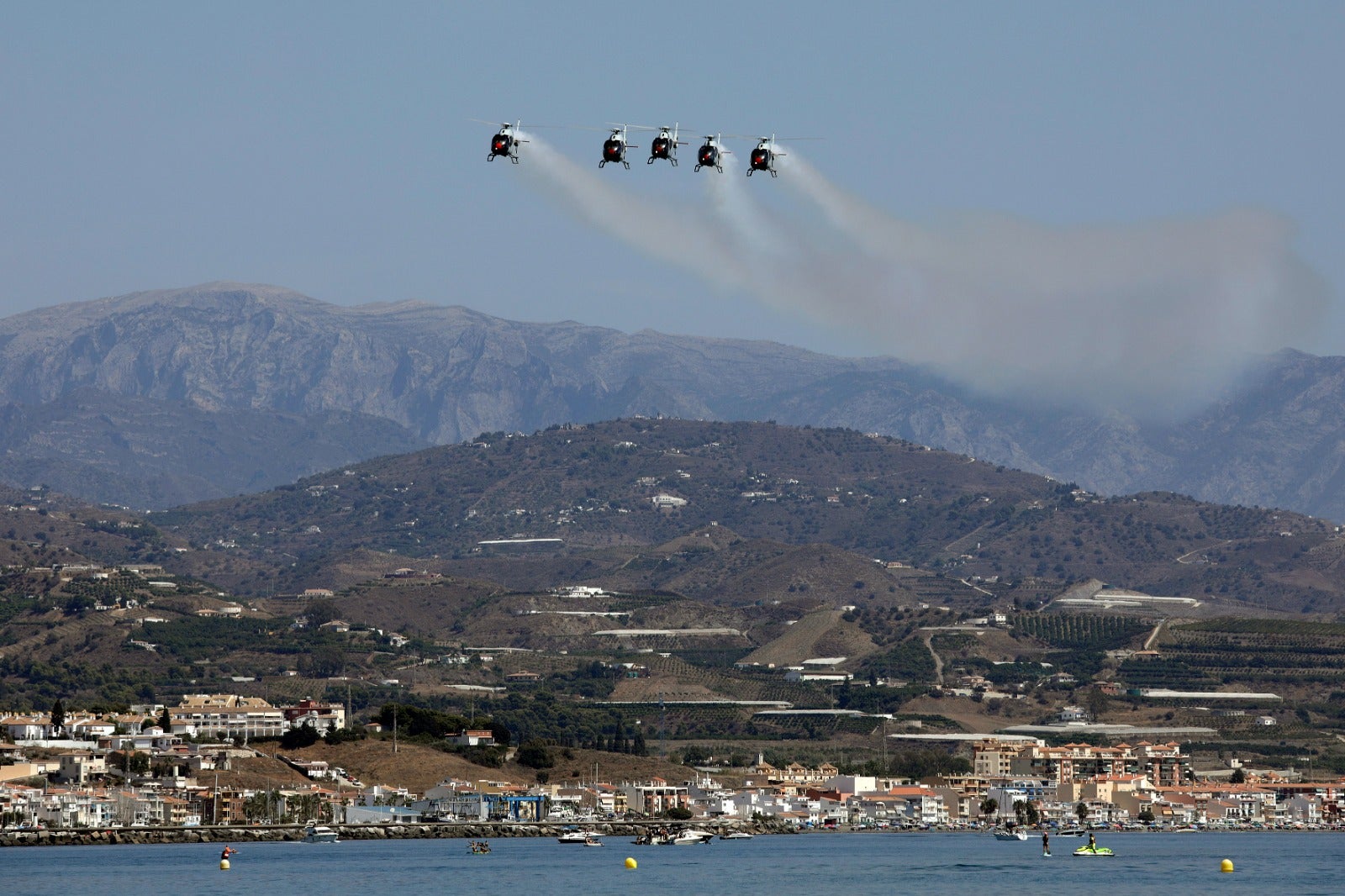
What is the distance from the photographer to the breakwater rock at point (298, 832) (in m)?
159

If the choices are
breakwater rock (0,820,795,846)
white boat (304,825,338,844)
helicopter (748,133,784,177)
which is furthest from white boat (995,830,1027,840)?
helicopter (748,133,784,177)

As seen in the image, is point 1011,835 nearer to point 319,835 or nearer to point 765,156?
point 319,835

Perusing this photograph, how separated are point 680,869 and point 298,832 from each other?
38.8 meters

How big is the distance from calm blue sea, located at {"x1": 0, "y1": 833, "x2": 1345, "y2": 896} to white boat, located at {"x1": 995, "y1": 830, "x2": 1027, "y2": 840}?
9.73m

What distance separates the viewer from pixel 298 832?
166 meters

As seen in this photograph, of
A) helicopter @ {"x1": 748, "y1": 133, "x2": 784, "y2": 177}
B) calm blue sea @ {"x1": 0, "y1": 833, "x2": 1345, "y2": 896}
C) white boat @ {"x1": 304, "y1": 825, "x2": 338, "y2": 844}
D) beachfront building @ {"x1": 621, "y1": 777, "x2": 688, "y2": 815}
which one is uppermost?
helicopter @ {"x1": 748, "y1": 133, "x2": 784, "y2": 177}

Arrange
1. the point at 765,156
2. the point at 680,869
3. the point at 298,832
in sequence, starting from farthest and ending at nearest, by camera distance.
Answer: the point at 298,832, the point at 680,869, the point at 765,156

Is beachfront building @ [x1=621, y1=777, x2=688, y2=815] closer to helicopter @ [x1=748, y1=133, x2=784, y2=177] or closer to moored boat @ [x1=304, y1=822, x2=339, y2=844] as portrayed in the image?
moored boat @ [x1=304, y1=822, x2=339, y2=844]

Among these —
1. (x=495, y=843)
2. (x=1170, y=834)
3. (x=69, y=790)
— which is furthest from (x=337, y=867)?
(x=1170, y=834)

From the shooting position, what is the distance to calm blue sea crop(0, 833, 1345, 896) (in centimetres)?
11919

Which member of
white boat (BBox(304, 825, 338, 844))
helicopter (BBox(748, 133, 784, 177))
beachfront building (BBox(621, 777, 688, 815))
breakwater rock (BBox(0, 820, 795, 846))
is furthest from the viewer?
beachfront building (BBox(621, 777, 688, 815))

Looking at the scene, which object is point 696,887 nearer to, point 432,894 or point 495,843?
point 432,894

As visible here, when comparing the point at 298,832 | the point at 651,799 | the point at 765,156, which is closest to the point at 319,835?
the point at 298,832

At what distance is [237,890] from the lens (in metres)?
116
